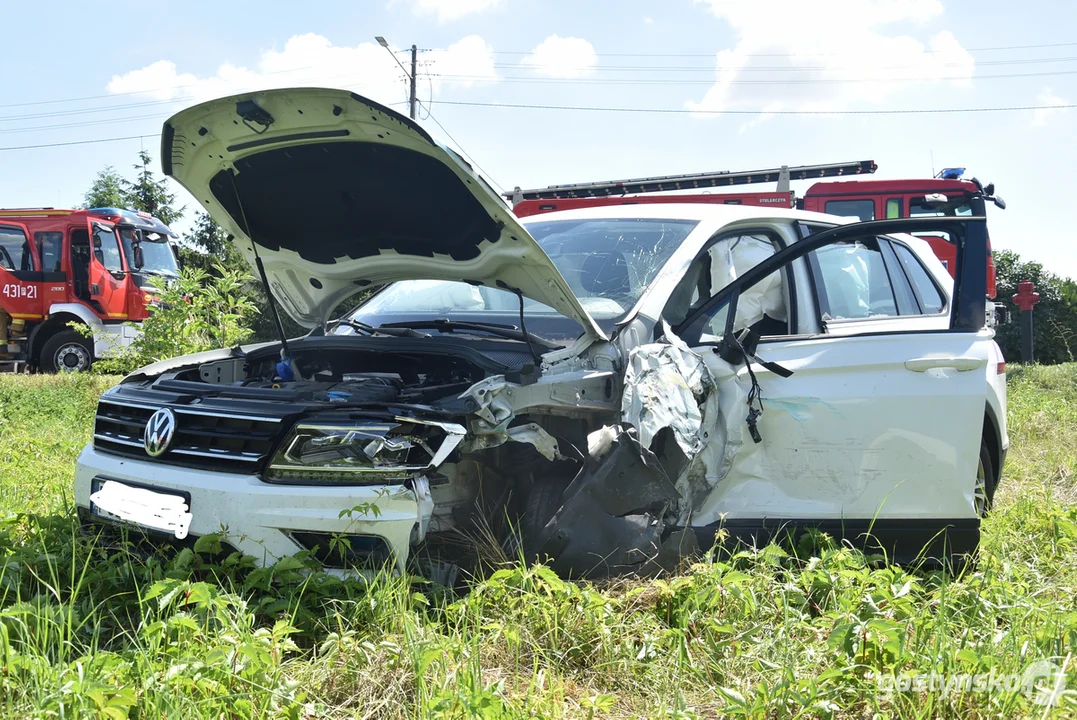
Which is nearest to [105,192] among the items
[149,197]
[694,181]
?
[149,197]

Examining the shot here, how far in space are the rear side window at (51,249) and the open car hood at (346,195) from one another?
459 inches

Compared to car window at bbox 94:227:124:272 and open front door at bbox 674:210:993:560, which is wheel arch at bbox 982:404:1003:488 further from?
car window at bbox 94:227:124:272

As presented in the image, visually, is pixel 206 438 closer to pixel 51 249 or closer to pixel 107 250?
pixel 107 250

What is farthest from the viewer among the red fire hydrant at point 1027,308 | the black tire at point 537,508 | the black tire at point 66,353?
the black tire at point 66,353

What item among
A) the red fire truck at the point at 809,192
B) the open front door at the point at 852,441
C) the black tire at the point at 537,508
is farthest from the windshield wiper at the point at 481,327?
the red fire truck at the point at 809,192

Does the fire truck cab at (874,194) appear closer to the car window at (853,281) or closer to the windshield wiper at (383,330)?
the car window at (853,281)

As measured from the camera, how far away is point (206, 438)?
2703 millimetres

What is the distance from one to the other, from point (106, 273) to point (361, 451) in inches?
498

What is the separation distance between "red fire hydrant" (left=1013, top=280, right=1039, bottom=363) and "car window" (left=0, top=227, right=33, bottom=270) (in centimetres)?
1584

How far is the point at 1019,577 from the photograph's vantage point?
302cm

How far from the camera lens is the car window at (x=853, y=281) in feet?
12.4

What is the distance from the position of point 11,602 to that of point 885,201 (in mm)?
13806

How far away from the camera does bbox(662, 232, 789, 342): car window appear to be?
3219 millimetres

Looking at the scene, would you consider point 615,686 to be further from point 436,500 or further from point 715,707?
point 436,500
